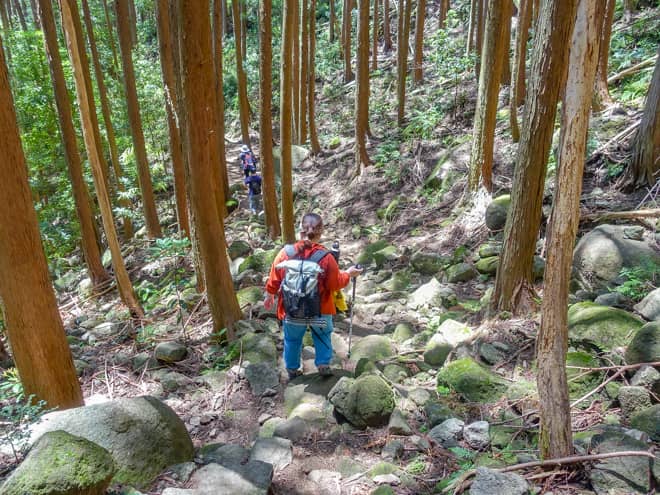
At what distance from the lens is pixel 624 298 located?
4.91 metres

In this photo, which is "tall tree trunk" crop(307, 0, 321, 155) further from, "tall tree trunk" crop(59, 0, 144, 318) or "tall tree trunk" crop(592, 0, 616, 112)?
"tall tree trunk" crop(592, 0, 616, 112)

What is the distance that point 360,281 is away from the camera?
8852mm

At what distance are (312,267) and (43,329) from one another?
2.38 meters

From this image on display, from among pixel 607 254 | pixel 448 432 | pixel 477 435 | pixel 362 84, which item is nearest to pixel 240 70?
pixel 362 84

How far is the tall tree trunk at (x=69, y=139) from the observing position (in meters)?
8.52

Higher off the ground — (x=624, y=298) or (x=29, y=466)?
(x=29, y=466)

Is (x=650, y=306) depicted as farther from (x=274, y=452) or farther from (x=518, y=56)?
(x=518, y=56)

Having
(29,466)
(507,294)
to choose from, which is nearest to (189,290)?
(507,294)

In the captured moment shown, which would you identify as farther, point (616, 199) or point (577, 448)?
point (616, 199)

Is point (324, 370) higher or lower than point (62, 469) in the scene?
lower

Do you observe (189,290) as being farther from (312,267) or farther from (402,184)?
(402,184)

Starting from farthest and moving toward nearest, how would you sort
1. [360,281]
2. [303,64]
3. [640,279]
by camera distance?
1. [303,64]
2. [360,281]
3. [640,279]

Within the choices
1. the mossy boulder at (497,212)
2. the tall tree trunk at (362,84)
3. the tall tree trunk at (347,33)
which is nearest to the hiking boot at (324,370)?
the mossy boulder at (497,212)

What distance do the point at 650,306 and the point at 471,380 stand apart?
74.6 inches
